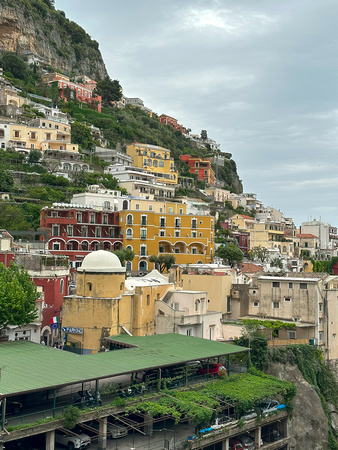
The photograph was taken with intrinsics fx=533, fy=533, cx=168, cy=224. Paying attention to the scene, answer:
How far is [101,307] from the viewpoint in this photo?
38.8 metres

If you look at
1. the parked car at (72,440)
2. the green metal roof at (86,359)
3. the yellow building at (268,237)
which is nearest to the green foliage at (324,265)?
the yellow building at (268,237)

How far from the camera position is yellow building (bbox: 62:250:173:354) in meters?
38.6

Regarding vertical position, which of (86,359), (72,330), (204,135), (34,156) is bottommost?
(86,359)

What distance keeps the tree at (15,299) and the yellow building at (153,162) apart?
67626 millimetres

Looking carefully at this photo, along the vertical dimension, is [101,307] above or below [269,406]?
above

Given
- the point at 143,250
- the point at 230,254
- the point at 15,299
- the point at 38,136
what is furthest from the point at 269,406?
the point at 38,136

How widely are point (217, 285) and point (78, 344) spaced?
610 inches

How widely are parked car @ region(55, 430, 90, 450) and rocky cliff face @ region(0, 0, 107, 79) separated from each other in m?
114

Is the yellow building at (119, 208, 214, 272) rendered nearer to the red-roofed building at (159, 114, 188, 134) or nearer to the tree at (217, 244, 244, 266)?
the tree at (217, 244, 244, 266)

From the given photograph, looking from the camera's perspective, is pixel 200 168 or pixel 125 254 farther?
pixel 200 168

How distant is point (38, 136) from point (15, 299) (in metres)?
63.4

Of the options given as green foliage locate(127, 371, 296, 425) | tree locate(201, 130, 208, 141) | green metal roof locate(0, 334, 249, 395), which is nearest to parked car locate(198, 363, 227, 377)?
green foliage locate(127, 371, 296, 425)

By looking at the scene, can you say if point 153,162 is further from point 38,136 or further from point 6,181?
point 6,181

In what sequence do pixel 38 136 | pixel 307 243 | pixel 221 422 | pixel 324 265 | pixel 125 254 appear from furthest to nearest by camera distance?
pixel 307 243 → pixel 324 265 → pixel 38 136 → pixel 125 254 → pixel 221 422
